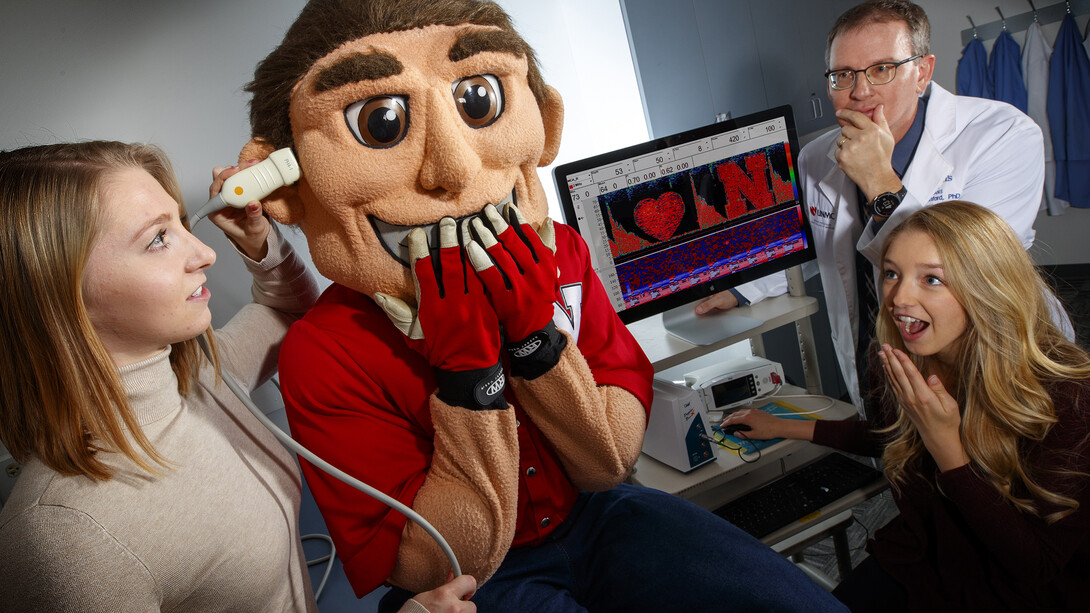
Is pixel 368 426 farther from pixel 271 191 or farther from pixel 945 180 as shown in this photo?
pixel 945 180

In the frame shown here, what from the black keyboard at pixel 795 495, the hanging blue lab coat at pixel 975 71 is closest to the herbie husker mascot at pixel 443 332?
the black keyboard at pixel 795 495

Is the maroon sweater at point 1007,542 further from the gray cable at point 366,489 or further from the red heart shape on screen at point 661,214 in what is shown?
the gray cable at point 366,489

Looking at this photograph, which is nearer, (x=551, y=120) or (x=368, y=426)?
(x=368, y=426)

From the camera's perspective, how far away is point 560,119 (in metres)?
1.10

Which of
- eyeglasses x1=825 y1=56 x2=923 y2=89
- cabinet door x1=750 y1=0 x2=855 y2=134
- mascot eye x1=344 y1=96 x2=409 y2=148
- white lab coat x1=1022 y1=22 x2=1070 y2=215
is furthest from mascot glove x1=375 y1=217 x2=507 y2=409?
white lab coat x1=1022 y1=22 x2=1070 y2=215

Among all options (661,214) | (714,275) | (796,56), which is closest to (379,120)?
(661,214)

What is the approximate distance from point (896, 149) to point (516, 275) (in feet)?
4.31

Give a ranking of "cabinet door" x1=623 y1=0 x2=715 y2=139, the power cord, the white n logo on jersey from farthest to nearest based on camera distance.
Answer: "cabinet door" x1=623 y1=0 x2=715 y2=139 → the power cord → the white n logo on jersey

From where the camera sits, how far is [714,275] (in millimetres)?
1638

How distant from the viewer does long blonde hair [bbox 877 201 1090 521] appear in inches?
45.1

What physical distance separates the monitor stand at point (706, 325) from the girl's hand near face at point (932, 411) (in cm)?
43

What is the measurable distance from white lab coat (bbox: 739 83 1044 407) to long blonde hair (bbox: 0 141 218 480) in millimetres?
1450

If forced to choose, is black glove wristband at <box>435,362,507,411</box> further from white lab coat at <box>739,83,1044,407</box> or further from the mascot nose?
white lab coat at <box>739,83,1044,407</box>

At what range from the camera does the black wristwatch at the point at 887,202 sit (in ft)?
4.89
